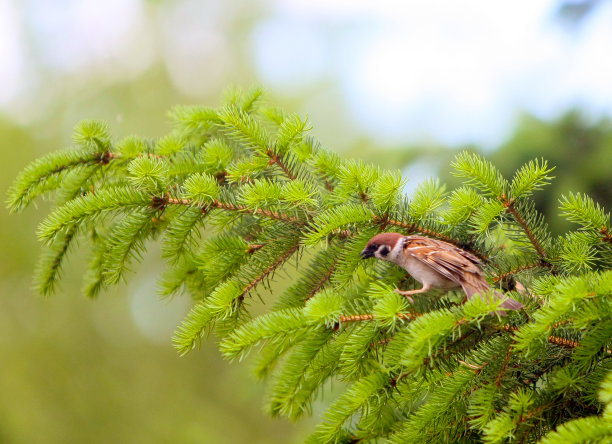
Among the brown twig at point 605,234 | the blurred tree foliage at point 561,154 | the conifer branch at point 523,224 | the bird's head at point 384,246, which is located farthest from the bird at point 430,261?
the blurred tree foliage at point 561,154

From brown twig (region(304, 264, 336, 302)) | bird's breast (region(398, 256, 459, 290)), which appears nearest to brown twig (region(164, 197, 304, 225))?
brown twig (region(304, 264, 336, 302))

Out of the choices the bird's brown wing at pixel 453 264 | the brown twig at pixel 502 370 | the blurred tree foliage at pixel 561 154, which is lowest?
the brown twig at pixel 502 370

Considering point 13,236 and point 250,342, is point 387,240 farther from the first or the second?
point 13,236

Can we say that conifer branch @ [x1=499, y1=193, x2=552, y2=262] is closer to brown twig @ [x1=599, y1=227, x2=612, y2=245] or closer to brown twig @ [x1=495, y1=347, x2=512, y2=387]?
brown twig @ [x1=599, y1=227, x2=612, y2=245]

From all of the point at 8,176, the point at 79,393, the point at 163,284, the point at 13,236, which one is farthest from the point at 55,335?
the point at 163,284

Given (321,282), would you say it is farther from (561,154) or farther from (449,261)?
(561,154)

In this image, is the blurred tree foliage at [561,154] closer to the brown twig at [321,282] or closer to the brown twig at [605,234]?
the brown twig at [605,234]

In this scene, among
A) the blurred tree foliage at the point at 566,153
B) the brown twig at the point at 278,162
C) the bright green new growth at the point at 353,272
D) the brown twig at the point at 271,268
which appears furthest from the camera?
the blurred tree foliage at the point at 566,153
